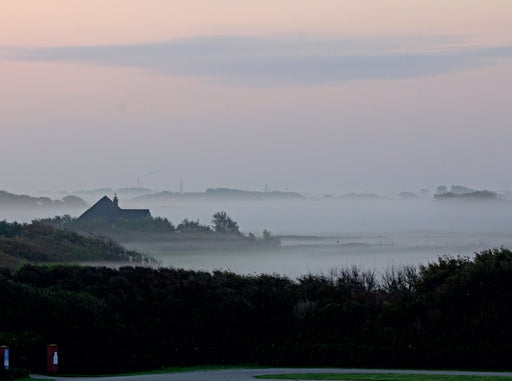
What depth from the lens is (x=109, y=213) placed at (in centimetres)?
10294

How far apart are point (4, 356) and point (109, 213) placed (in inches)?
3177

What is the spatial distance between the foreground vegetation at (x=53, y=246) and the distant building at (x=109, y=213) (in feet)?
73.3

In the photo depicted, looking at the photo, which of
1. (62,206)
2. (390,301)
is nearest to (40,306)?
(390,301)

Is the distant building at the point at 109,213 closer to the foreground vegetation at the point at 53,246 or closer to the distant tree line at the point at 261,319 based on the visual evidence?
the foreground vegetation at the point at 53,246

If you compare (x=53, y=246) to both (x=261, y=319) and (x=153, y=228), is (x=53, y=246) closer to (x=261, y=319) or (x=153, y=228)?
(x=153, y=228)

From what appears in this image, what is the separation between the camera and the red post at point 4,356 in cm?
2270

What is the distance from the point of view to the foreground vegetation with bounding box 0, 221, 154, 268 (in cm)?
6202

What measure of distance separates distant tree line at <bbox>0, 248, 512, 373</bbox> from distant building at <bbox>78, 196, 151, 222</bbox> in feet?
224

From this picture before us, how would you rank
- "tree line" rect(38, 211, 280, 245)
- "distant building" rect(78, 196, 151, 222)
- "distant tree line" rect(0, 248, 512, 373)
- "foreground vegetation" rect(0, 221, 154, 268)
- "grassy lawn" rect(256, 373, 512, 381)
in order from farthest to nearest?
"distant building" rect(78, 196, 151, 222) → "tree line" rect(38, 211, 280, 245) → "foreground vegetation" rect(0, 221, 154, 268) → "distant tree line" rect(0, 248, 512, 373) → "grassy lawn" rect(256, 373, 512, 381)

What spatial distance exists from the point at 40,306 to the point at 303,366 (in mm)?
8146

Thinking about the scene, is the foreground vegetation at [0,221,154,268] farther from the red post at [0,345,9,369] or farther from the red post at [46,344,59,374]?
the red post at [0,345,9,369]

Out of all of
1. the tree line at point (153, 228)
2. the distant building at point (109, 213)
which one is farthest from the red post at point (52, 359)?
the distant building at point (109, 213)

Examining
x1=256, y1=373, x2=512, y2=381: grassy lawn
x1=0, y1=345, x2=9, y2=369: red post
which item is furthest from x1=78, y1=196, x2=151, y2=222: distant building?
x1=256, y1=373, x2=512, y2=381: grassy lawn

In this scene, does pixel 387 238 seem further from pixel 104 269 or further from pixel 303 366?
pixel 303 366
